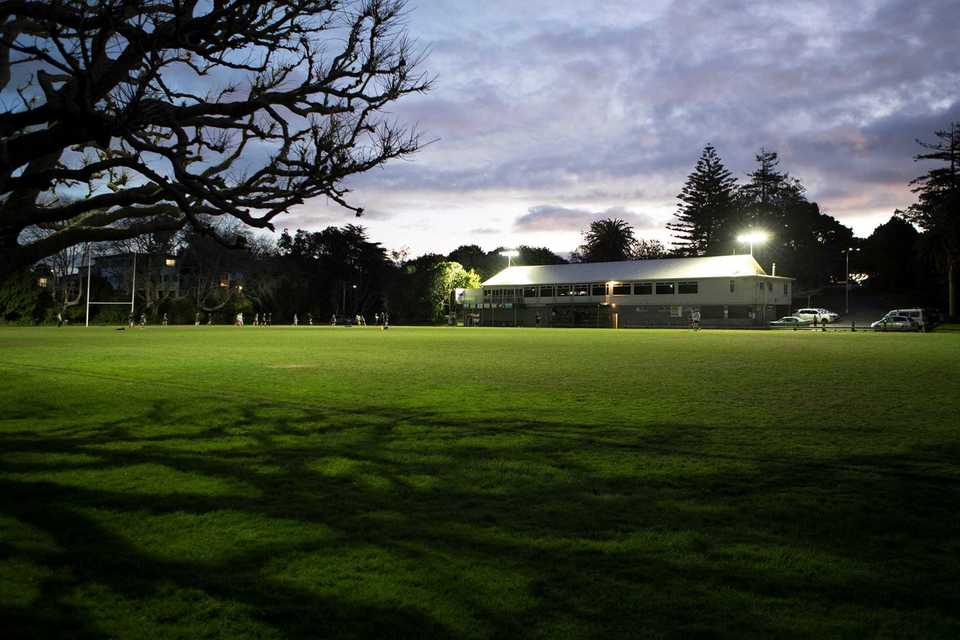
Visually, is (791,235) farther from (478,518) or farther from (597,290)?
(478,518)

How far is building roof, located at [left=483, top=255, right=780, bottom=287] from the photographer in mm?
78062

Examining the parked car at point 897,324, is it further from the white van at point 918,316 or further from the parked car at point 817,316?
the parked car at point 817,316

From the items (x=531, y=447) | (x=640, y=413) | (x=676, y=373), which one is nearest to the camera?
(x=531, y=447)

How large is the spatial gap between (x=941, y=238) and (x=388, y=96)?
7236 cm

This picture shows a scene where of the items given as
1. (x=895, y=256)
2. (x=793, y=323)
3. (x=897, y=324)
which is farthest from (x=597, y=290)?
(x=895, y=256)

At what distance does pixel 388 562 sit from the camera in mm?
4656

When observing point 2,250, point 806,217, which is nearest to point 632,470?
point 2,250

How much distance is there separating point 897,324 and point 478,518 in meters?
58.0

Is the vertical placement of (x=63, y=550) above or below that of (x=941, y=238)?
below

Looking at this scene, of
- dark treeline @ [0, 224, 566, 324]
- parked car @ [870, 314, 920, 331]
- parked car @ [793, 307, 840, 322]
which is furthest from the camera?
dark treeline @ [0, 224, 566, 324]

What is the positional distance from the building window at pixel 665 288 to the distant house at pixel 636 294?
119 millimetres

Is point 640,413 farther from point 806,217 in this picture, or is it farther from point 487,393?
point 806,217

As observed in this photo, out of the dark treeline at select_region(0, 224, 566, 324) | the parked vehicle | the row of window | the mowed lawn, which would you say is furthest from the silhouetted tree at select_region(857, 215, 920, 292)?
the mowed lawn

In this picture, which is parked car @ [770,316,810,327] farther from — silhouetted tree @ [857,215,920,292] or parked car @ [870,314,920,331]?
silhouetted tree @ [857,215,920,292]
